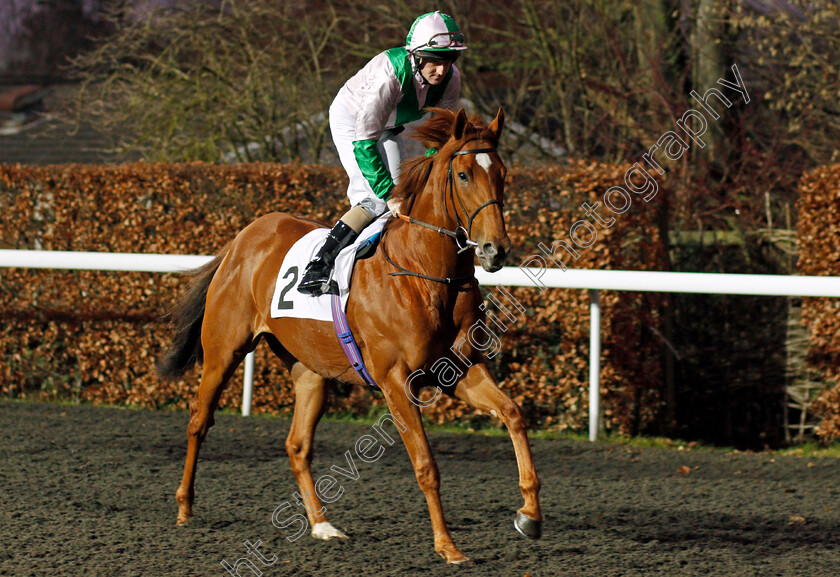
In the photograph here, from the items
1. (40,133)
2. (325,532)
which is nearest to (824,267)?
(325,532)

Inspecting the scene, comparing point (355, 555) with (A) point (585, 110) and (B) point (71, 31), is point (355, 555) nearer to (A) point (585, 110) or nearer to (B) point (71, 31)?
(A) point (585, 110)

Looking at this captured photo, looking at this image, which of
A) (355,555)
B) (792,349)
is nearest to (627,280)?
(792,349)

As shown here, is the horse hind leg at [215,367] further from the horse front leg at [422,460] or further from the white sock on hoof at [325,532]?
the horse front leg at [422,460]

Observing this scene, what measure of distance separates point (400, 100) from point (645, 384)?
3.16 meters

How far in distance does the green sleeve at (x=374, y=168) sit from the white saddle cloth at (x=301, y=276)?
19 cm

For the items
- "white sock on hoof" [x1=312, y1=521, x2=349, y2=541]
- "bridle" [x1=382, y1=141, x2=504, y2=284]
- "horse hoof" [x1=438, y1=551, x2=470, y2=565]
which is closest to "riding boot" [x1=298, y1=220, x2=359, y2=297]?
"bridle" [x1=382, y1=141, x2=504, y2=284]

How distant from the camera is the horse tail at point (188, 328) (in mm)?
4848

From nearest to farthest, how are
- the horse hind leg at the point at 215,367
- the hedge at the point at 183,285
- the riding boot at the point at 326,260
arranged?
the riding boot at the point at 326,260, the horse hind leg at the point at 215,367, the hedge at the point at 183,285

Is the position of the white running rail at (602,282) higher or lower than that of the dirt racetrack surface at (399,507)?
higher

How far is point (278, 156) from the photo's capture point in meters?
10.2

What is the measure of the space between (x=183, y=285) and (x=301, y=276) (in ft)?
10.0

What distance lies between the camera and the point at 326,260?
3965 mm

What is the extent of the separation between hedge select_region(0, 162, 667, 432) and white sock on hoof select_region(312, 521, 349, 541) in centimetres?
251

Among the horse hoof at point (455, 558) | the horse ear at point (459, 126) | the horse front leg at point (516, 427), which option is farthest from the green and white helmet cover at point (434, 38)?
the horse hoof at point (455, 558)
